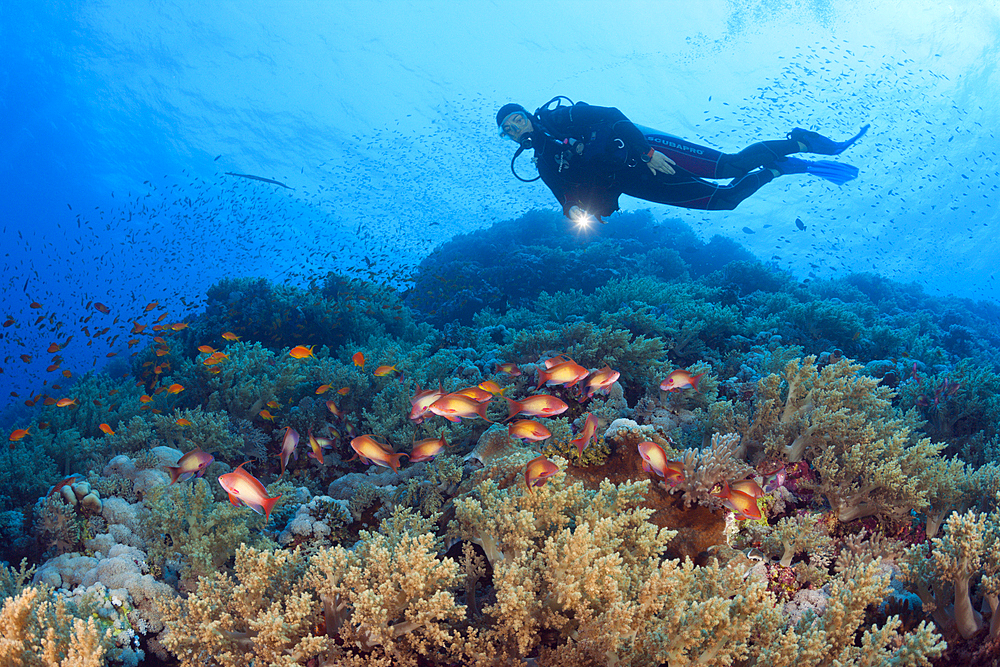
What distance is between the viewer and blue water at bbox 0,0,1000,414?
32.4 m

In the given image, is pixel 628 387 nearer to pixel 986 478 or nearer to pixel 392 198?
pixel 986 478

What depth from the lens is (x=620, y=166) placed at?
8086mm

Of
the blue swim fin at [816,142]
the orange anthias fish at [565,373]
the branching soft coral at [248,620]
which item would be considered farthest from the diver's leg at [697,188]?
the branching soft coral at [248,620]

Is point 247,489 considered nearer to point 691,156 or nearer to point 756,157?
point 691,156

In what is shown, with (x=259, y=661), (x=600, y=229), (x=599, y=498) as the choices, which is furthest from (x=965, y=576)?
(x=600, y=229)

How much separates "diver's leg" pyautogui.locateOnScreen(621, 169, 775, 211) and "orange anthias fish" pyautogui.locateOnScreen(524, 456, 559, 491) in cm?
730

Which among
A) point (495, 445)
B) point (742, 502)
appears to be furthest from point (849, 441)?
point (495, 445)

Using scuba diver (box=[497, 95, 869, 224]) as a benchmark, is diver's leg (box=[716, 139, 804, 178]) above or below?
above

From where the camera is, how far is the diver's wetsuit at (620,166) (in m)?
8.12

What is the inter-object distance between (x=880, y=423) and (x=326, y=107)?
154 ft

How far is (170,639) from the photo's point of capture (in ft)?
7.04

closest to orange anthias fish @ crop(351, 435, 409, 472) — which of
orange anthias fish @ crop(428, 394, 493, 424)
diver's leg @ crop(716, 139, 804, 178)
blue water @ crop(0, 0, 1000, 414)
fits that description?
orange anthias fish @ crop(428, 394, 493, 424)

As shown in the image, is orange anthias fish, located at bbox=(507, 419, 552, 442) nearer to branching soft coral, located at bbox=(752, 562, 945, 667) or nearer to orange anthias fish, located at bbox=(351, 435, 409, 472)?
orange anthias fish, located at bbox=(351, 435, 409, 472)

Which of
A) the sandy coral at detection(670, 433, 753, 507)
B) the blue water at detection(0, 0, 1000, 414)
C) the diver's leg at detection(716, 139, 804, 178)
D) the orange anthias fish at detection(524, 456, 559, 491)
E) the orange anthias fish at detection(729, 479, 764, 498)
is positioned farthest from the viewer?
the blue water at detection(0, 0, 1000, 414)
